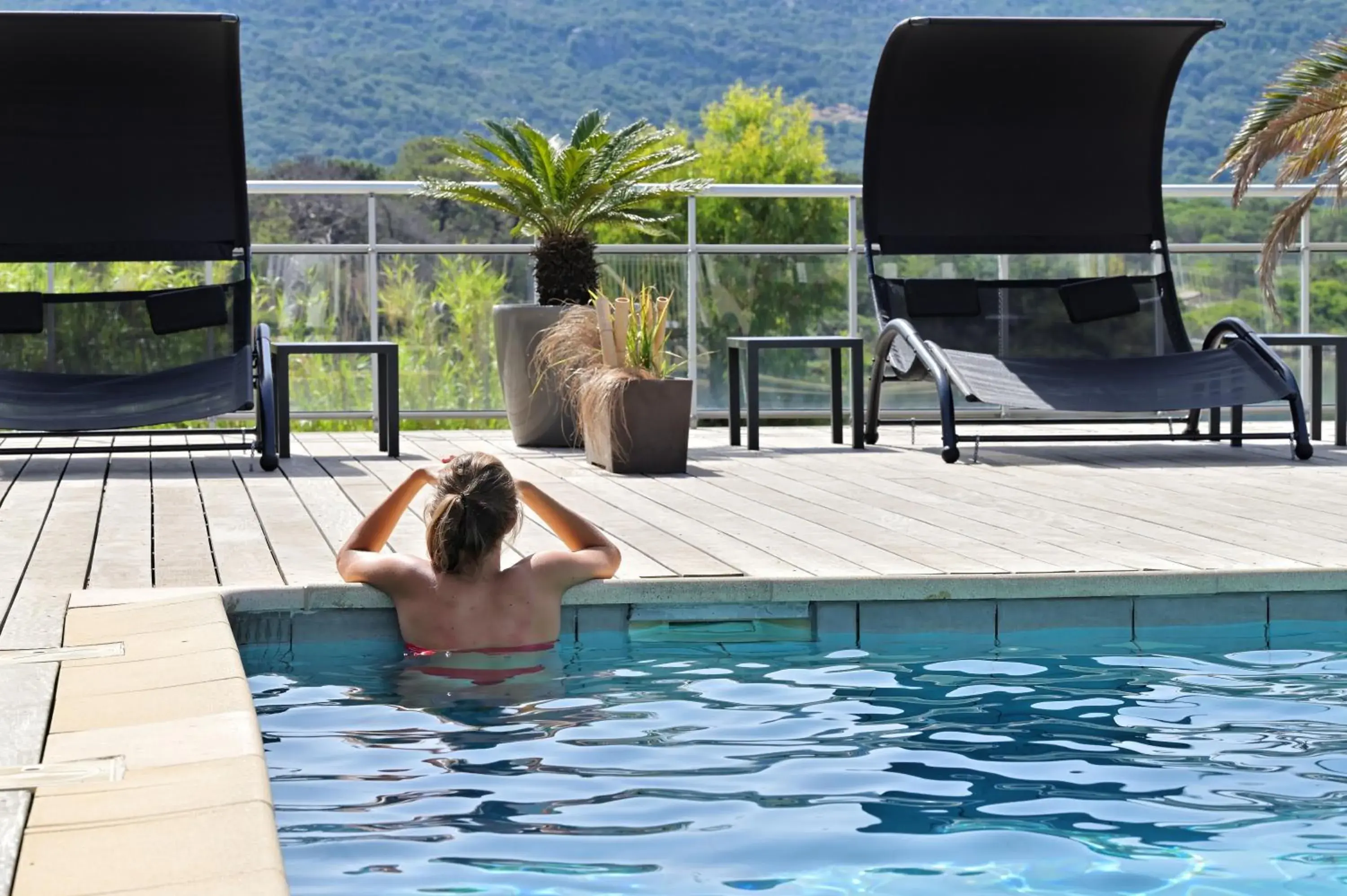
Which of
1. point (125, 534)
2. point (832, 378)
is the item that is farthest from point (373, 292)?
point (125, 534)

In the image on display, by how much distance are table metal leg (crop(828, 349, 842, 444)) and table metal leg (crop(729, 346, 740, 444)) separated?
0.46 metres

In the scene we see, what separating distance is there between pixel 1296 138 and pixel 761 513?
6.65 metres

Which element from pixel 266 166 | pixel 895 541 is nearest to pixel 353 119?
pixel 266 166

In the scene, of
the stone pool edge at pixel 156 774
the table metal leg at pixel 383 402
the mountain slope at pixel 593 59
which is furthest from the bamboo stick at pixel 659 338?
the mountain slope at pixel 593 59

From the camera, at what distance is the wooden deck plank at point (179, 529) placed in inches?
163

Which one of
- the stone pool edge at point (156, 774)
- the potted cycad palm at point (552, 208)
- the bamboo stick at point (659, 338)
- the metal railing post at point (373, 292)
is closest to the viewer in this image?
the stone pool edge at point (156, 774)

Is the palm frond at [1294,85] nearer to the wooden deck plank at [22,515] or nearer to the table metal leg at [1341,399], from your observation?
the table metal leg at [1341,399]

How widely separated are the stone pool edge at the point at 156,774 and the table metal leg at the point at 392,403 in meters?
4.20

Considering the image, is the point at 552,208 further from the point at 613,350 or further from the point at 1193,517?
the point at 1193,517

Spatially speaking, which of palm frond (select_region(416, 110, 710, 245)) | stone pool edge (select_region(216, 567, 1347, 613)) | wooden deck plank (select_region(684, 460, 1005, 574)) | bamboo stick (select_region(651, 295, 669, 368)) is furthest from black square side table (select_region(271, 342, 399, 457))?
stone pool edge (select_region(216, 567, 1347, 613))

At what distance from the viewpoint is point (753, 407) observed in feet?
27.2

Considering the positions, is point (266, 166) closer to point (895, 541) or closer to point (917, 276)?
point (917, 276)

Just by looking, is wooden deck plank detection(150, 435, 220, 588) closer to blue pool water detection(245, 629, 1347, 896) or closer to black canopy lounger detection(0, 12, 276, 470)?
blue pool water detection(245, 629, 1347, 896)

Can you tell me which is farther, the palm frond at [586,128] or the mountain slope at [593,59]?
the mountain slope at [593,59]
